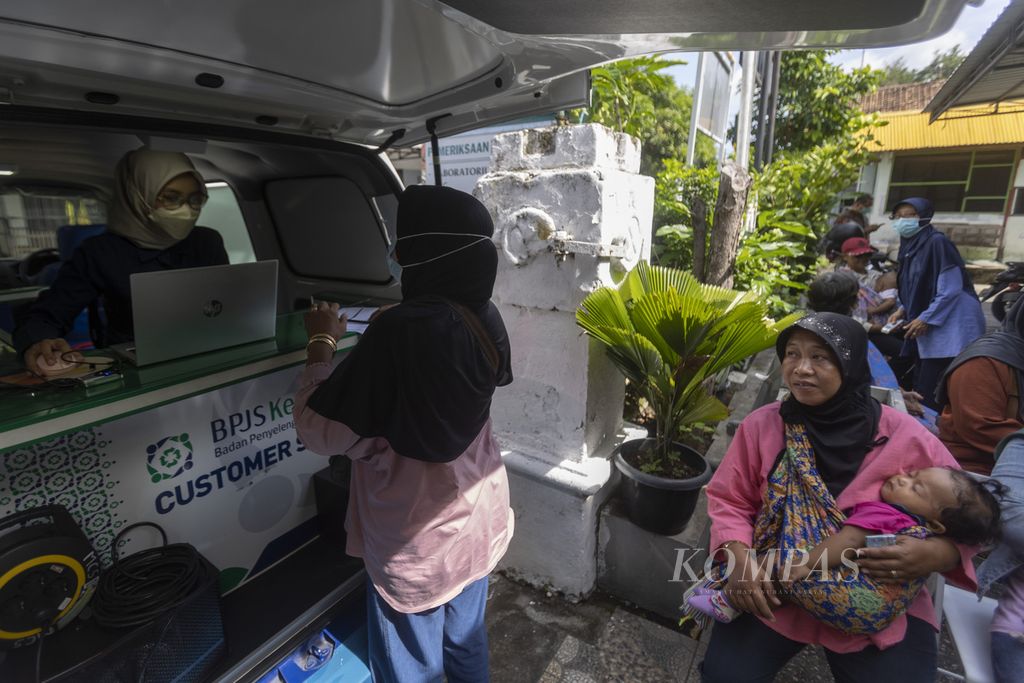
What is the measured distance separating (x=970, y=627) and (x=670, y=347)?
1463 mm

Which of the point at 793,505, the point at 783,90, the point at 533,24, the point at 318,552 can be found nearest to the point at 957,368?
the point at 793,505

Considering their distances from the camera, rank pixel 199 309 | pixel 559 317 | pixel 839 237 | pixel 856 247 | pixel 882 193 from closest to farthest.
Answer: pixel 199 309
pixel 559 317
pixel 856 247
pixel 839 237
pixel 882 193

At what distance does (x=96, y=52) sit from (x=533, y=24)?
1332mm

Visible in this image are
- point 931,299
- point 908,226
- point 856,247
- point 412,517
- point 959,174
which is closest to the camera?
point 412,517

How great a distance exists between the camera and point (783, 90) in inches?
381

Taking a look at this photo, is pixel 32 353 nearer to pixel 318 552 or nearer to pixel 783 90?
pixel 318 552

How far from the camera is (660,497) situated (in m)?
2.36

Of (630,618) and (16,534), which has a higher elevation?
(16,534)

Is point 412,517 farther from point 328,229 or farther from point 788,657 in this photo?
point 328,229

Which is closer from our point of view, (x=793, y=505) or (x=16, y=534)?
(x=16, y=534)

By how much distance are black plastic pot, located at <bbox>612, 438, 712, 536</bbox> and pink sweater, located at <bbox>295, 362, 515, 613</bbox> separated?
1.03 meters

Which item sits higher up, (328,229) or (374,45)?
(374,45)

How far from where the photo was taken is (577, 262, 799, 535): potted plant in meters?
2.19

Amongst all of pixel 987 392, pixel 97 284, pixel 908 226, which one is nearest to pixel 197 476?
pixel 97 284
